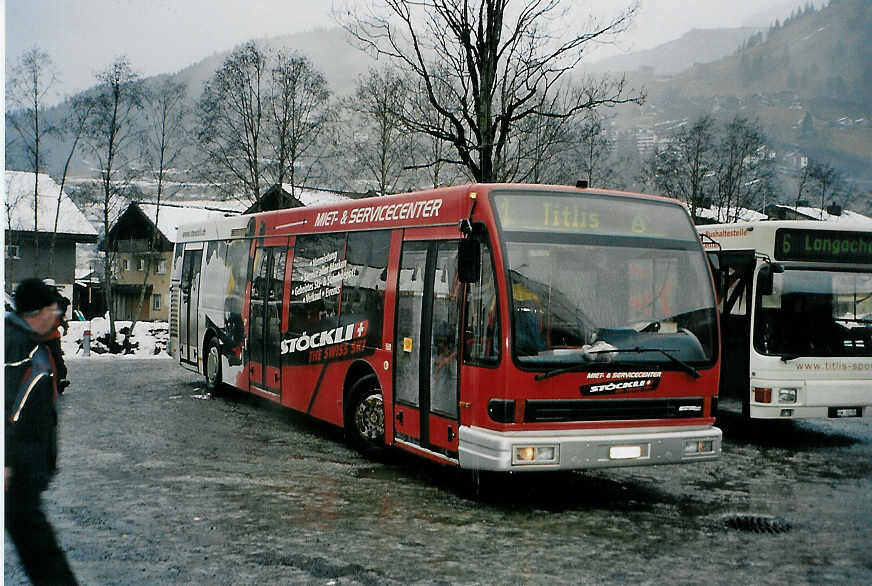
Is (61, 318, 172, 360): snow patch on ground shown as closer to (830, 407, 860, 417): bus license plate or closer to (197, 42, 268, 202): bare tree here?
(830, 407, 860, 417): bus license plate

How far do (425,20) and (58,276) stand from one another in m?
18.6

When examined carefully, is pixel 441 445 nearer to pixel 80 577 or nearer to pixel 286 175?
pixel 80 577

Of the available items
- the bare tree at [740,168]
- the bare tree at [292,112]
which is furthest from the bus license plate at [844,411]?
the bare tree at [292,112]

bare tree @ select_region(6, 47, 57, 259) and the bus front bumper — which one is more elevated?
bare tree @ select_region(6, 47, 57, 259)

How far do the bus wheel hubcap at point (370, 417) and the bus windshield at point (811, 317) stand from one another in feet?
16.2

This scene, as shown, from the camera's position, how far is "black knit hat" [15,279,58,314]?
13.6 feet

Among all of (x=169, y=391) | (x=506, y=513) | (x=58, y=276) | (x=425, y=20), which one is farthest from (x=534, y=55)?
(x=58, y=276)

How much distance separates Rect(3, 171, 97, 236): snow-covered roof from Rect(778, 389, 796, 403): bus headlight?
8.15 m

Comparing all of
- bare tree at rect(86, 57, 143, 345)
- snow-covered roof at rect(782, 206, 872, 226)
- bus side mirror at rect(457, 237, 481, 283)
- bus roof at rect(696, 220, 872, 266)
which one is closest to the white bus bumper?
bus roof at rect(696, 220, 872, 266)

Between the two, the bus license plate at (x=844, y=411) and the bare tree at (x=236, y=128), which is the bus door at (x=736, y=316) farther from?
the bare tree at (x=236, y=128)

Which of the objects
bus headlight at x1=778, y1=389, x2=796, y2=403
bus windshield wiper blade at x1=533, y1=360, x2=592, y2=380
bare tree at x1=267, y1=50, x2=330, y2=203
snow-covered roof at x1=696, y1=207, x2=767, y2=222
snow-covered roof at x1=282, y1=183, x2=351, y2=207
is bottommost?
bus headlight at x1=778, y1=389, x2=796, y2=403

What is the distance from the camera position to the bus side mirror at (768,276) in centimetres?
1051

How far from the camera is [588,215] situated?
25.6ft

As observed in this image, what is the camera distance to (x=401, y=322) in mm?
8750
